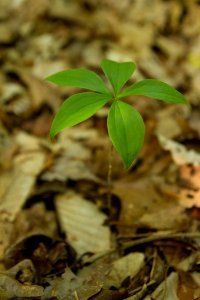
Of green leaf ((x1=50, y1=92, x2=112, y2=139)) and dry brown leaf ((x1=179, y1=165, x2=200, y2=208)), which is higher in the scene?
green leaf ((x1=50, y1=92, x2=112, y2=139))

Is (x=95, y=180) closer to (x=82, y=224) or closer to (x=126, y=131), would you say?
(x=82, y=224)

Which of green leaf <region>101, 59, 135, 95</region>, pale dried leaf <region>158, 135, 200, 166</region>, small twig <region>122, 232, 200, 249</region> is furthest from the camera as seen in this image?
pale dried leaf <region>158, 135, 200, 166</region>

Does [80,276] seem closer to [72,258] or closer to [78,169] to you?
[72,258]

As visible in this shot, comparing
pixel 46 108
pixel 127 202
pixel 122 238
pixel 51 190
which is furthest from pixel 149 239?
pixel 46 108

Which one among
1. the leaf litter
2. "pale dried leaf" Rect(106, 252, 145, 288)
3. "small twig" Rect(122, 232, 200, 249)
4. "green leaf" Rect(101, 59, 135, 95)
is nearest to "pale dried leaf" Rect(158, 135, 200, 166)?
the leaf litter

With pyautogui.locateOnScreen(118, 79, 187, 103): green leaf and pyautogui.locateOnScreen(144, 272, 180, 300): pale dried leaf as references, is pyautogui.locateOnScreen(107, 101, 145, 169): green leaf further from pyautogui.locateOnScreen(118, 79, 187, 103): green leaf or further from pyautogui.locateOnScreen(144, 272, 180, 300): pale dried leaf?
pyautogui.locateOnScreen(144, 272, 180, 300): pale dried leaf

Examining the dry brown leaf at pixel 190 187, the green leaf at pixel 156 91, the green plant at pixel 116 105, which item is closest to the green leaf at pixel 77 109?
the green plant at pixel 116 105

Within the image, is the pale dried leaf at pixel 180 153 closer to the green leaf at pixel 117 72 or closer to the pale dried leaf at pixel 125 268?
the pale dried leaf at pixel 125 268

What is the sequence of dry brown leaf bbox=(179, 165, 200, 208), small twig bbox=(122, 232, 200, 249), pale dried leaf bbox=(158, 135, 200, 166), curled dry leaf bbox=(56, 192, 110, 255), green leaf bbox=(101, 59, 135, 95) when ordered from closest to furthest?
green leaf bbox=(101, 59, 135, 95) < small twig bbox=(122, 232, 200, 249) < curled dry leaf bbox=(56, 192, 110, 255) < dry brown leaf bbox=(179, 165, 200, 208) < pale dried leaf bbox=(158, 135, 200, 166)
